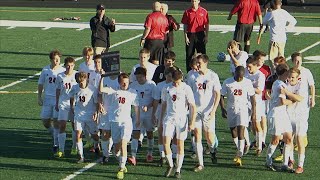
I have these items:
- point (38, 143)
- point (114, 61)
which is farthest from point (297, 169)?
point (38, 143)

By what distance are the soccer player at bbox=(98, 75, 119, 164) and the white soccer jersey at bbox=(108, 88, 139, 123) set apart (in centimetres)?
19

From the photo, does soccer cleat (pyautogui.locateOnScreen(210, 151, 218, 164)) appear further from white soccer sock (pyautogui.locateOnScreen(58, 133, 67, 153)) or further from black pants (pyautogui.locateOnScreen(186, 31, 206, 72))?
black pants (pyautogui.locateOnScreen(186, 31, 206, 72))

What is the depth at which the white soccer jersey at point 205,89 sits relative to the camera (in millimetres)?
17578

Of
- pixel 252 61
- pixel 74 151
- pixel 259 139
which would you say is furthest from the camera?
pixel 74 151

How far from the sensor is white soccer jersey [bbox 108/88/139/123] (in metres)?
17.2

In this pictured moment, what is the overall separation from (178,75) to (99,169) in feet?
7.42

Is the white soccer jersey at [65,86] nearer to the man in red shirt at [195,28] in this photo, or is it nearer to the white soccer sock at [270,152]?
the white soccer sock at [270,152]

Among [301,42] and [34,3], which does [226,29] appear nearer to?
[301,42]

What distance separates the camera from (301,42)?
3416cm

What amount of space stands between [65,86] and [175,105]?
263 cm

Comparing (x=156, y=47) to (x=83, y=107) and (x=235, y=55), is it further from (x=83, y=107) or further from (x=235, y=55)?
A: (x=83, y=107)

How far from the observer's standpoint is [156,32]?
24.7 metres

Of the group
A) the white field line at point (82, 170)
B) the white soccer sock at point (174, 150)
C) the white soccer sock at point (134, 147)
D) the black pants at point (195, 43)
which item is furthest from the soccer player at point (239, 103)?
the black pants at point (195, 43)

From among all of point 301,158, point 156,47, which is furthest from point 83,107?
point 156,47
